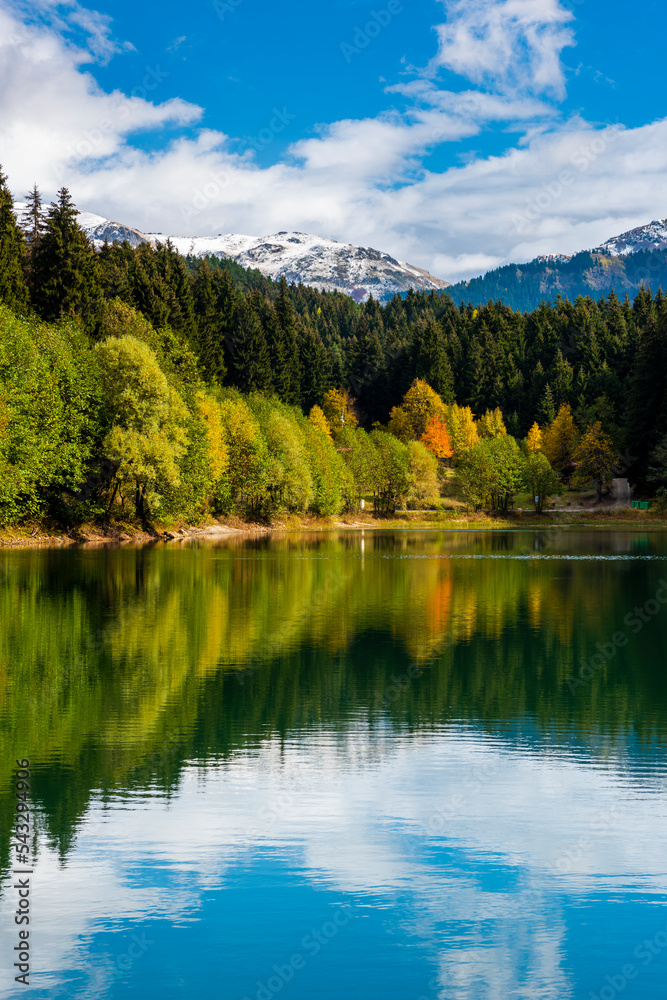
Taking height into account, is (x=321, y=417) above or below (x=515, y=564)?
above

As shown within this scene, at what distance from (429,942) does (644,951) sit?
2.01 metres

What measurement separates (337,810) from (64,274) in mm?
89590

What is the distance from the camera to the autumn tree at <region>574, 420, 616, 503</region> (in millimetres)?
146750

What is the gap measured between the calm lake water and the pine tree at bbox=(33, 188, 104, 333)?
7008cm

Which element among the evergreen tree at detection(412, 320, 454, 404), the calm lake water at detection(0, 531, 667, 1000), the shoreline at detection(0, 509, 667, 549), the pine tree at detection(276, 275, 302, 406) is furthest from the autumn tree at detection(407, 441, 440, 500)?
the calm lake water at detection(0, 531, 667, 1000)

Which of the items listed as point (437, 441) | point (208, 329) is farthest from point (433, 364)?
point (208, 329)

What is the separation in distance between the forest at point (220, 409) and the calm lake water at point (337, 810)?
132ft

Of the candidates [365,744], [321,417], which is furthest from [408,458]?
[365,744]

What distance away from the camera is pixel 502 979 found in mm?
7816

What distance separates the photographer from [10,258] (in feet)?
274

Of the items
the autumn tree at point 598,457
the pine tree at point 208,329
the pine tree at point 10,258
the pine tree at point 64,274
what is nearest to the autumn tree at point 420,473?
the autumn tree at point 598,457

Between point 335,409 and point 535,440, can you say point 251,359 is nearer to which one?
point 335,409

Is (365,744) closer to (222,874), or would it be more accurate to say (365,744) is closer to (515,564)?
(222,874)

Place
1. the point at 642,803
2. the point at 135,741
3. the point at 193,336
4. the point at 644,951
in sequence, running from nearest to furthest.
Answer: the point at 644,951 < the point at 642,803 < the point at 135,741 < the point at 193,336
